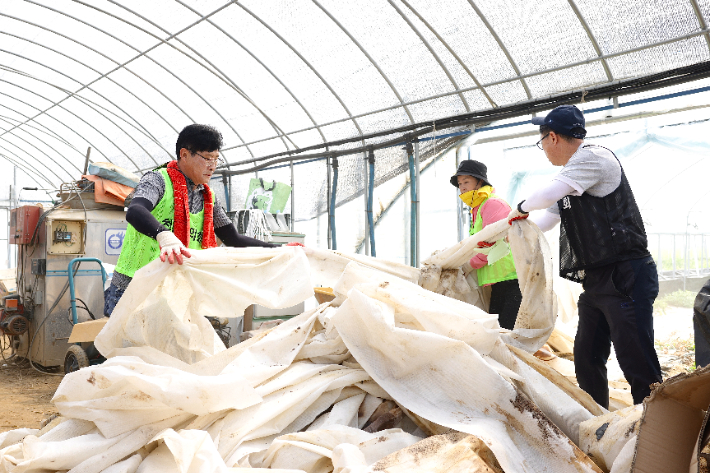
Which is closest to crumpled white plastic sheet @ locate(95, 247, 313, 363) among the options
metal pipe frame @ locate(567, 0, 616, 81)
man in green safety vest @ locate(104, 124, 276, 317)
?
man in green safety vest @ locate(104, 124, 276, 317)

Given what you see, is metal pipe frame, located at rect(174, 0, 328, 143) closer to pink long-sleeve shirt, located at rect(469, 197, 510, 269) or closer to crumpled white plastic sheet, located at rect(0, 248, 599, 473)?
pink long-sleeve shirt, located at rect(469, 197, 510, 269)

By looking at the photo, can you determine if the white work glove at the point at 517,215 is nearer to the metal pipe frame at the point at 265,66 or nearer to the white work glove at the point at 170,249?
the white work glove at the point at 170,249

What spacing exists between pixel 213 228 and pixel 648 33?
14.9 feet

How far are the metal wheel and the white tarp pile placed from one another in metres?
2.70

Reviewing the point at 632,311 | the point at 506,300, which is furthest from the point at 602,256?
the point at 506,300

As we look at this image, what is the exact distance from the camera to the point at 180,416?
1771 millimetres

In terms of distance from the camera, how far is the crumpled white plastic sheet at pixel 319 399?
1.57 metres

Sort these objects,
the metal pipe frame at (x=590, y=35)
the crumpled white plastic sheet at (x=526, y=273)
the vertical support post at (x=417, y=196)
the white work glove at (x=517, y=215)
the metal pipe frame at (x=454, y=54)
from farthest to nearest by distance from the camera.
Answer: the vertical support post at (x=417, y=196), the metal pipe frame at (x=454, y=54), the metal pipe frame at (x=590, y=35), the white work glove at (x=517, y=215), the crumpled white plastic sheet at (x=526, y=273)

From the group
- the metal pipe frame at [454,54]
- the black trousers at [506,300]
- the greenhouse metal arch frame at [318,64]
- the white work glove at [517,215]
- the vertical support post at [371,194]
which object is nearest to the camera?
the white work glove at [517,215]

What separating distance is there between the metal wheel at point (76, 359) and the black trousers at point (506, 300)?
355 cm

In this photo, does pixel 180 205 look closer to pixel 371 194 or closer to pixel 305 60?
pixel 371 194

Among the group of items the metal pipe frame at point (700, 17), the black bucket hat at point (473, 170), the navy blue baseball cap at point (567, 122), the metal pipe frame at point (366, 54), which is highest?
the metal pipe frame at point (366, 54)

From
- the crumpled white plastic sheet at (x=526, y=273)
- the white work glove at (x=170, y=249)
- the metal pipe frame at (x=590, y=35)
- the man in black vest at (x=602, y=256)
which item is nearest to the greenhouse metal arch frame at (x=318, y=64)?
the metal pipe frame at (x=590, y=35)

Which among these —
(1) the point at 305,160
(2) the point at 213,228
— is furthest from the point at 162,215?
(1) the point at 305,160
